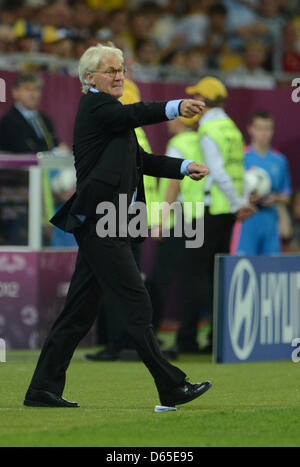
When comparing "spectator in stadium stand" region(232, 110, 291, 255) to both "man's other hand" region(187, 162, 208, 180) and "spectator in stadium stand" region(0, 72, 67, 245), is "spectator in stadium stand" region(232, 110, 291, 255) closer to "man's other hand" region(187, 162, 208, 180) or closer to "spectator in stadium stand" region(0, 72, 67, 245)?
"spectator in stadium stand" region(0, 72, 67, 245)

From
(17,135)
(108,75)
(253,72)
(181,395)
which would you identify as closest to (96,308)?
(181,395)

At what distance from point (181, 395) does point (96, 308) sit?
30.5 inches

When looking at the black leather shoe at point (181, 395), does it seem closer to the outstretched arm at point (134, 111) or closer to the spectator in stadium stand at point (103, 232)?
the spectator in stadium stand at point (103, 232)

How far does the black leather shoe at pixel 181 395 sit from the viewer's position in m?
7.67

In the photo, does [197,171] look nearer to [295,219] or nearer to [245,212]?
[245,212]

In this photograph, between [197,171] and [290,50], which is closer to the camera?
[197,171]

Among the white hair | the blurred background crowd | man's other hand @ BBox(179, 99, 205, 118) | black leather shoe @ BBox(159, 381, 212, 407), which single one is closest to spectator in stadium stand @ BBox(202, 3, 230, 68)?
the blurred background crowd

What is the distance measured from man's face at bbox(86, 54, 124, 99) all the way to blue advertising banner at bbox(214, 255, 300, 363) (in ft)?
10.3

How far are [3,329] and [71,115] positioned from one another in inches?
132

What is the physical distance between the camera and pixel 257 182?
1299 cm

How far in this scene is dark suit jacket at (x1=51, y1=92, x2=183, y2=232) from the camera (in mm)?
7613

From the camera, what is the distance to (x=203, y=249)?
37.9ft
